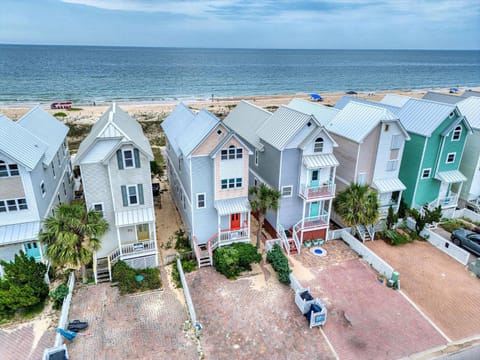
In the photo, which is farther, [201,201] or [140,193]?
[201,201]

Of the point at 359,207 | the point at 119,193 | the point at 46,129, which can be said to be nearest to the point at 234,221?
the point at 119,193

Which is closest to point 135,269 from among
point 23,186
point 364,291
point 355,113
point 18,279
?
point 18,279

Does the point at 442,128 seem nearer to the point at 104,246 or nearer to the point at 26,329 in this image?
the point at 104,246

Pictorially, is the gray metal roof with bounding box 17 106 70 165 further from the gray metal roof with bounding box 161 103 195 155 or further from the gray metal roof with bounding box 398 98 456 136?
the gray metal roof with bounding box 398 98 456 136

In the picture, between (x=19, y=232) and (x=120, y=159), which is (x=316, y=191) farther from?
(x=19, y=232)

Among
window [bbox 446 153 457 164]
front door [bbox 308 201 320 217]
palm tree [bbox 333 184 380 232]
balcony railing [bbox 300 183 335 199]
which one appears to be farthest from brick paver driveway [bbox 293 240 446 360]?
window [bbox 446 153 457 164]
